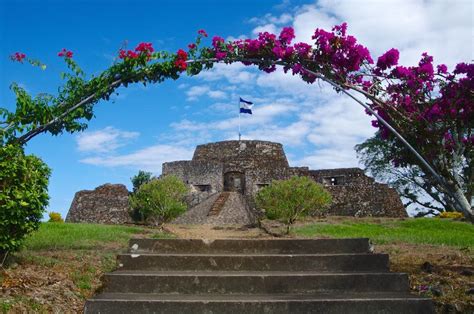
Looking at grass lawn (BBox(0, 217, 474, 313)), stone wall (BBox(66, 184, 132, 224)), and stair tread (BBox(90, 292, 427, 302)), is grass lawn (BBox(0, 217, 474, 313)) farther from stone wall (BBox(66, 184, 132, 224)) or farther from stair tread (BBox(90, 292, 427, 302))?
stone wall (BBox(66, 184, 132, 224))

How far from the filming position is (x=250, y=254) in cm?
583

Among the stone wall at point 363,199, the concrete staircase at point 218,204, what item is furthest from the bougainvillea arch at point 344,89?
the stone wall at point 363,199

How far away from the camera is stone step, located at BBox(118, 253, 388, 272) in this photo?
550 centimetres

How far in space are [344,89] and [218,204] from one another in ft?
50.0

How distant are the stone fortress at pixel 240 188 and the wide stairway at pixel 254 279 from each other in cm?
1456

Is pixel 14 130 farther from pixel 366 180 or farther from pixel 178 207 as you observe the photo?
pixel 366 180

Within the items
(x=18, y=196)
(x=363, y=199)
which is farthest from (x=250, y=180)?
(x=18, y=196)

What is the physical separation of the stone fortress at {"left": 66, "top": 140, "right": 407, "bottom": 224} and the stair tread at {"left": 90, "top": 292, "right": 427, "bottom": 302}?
51.5 ft

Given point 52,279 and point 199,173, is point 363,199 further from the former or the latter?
point 52,279

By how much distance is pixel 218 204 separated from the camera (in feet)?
71.7

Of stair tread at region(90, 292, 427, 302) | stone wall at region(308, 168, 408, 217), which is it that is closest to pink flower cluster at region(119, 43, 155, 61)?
stair tread at region(90, 292, 427, 302)

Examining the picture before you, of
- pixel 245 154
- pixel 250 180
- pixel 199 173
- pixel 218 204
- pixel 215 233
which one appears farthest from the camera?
pixel 245 154

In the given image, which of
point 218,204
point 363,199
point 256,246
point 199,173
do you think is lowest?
point 256,246

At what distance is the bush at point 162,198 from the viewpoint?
60.4 feet
